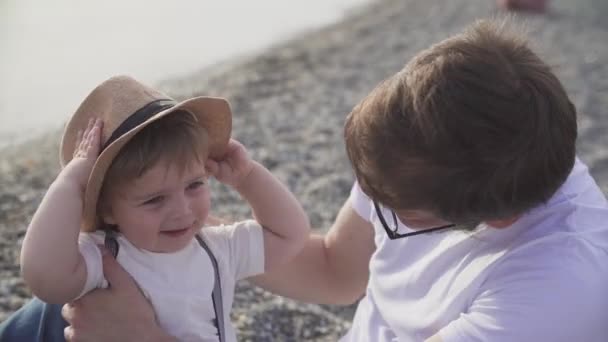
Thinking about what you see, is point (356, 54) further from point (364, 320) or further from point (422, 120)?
point (422, 120)

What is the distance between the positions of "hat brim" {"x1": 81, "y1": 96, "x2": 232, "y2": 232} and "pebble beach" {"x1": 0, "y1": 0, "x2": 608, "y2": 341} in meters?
0.70

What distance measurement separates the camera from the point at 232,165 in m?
2.11

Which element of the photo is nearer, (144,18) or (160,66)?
(160,66)

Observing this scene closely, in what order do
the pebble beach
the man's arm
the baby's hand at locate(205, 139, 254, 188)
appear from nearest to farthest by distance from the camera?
1. the baby's hand at locate(205, 139, 254, 188)
2. the man's arm
3. the pebble beach

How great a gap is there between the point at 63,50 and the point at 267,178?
4631 mm

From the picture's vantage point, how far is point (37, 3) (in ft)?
24.7

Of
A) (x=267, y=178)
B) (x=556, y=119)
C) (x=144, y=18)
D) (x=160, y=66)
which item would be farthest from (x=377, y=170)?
(x=144, y=18)

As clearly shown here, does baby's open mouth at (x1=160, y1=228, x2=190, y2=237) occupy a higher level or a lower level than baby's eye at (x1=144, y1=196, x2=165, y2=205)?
lower

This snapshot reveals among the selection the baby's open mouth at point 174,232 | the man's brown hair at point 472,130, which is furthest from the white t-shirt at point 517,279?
the baby's open mouth at point 174,232

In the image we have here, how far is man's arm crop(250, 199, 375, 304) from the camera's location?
2312 millimetres

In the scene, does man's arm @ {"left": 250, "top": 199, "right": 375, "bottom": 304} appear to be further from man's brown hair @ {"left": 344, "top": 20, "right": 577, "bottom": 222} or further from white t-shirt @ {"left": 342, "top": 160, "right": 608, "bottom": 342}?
man's brown hair @ {"left": 344, "top": 20, "right": 577, "bottom": 222}

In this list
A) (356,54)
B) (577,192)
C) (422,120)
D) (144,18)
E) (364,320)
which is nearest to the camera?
(422,120)

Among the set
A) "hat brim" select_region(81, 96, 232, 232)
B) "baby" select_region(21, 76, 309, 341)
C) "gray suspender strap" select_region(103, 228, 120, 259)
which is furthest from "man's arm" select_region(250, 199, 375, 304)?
"gray suspender strap" select_region(103, 228, 120, 259)

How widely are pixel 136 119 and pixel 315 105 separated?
386 cm
